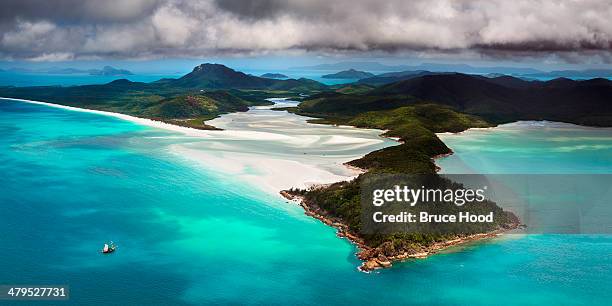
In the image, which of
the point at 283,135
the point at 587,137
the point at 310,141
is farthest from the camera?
the point at 587,137

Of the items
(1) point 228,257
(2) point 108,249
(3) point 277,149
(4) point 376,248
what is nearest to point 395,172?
(4) point 376,248

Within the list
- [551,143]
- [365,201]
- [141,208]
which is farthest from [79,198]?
[551,143]

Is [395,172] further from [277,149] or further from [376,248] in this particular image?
[277,149]

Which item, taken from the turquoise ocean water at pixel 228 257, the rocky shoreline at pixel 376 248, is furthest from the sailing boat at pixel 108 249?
the rocky shoreline at pixel 376 248

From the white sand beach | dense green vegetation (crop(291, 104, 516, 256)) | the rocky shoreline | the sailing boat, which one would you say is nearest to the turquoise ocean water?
the sailing boat

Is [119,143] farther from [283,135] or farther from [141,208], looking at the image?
[141,208]

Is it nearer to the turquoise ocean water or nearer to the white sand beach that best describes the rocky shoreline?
the turquoise ocean water
